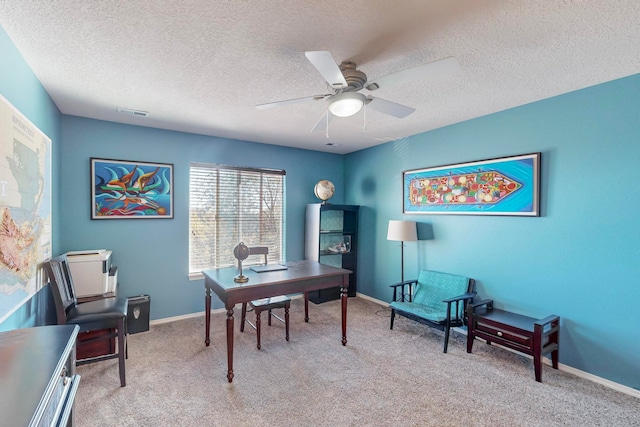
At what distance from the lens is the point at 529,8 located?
5.01ft

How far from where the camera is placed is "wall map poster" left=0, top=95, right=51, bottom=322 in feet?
5.40

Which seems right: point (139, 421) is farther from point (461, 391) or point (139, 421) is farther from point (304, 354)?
point (461, 391)

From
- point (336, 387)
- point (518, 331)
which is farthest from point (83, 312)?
point (518, 331)

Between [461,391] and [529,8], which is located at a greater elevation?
[529,8]

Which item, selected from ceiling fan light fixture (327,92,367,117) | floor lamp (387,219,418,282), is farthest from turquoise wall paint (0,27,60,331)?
floor lamp (387,219,418,282)

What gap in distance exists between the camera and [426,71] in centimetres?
164

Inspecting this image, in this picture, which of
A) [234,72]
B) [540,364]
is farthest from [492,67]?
[540,364]

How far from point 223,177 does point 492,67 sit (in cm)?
329

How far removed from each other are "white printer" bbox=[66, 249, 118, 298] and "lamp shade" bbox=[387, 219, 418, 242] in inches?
123

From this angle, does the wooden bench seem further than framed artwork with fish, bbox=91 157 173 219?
No

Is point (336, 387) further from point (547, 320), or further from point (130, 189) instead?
point (130, 189)

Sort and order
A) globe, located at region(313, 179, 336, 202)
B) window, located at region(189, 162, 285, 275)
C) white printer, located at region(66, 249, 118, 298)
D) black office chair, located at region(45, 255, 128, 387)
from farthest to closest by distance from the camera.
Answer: globe, located at region(313, 179, 336, 202) → window, located at region(189, 162, 285, 275) → white printer, located at region(66, 249, 118, 298) → black office chair, located at region(45, 255, 128, 387)

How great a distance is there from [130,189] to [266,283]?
2.16m

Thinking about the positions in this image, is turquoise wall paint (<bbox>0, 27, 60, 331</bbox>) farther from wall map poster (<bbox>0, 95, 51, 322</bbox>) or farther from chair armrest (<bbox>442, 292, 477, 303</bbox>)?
chair armrest (<bbox>442, 292, 477, 303</bbox>)
